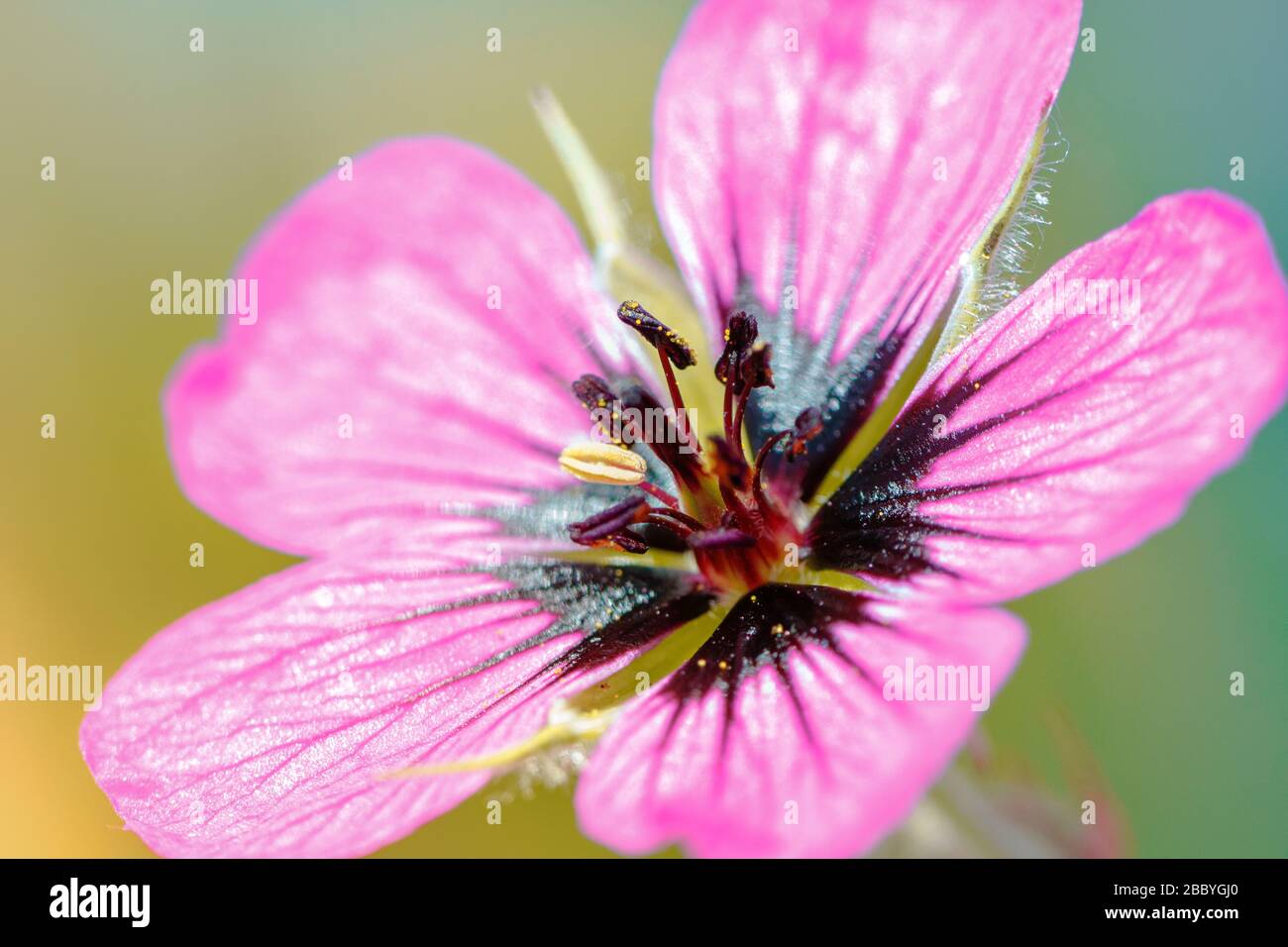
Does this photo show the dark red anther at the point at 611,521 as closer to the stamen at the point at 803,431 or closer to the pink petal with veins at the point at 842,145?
the stamen at the point at 803,431

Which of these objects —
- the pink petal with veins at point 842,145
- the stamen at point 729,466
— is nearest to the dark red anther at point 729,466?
the stamen at point 729,466

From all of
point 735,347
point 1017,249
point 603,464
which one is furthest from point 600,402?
point 1017,249

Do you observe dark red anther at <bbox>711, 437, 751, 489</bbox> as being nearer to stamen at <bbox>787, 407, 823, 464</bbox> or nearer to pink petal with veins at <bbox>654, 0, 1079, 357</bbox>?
stamen at <bbox>787, 407, 823, 464</bbox>

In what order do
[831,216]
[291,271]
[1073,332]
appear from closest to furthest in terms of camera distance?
[1073,332] < [831,216] < [291,271]

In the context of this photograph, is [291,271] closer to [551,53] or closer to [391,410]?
[391,410]

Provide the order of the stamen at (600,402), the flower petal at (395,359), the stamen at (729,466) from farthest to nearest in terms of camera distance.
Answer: the flower petal at (395,359) < the stamen at (600,402) < the stamen at (729,466)

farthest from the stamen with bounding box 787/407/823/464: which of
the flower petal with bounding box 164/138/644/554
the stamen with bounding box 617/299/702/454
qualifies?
the flower petal with bounding box 164/138/644/554
